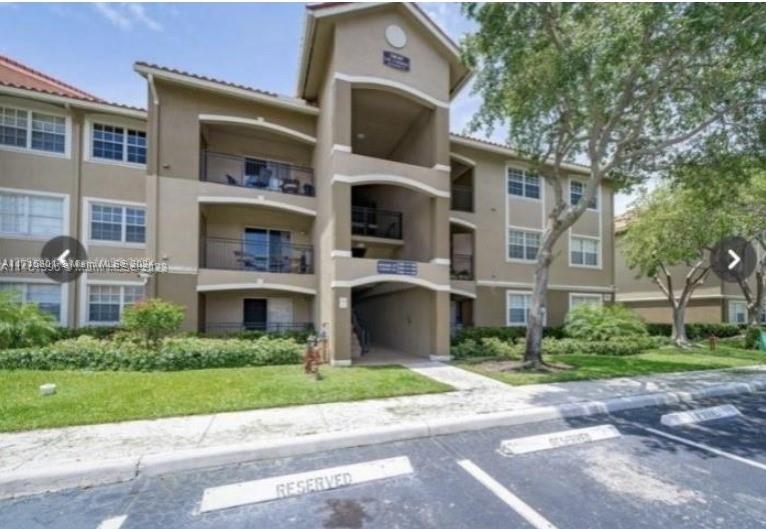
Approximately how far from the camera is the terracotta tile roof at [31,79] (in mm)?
16047

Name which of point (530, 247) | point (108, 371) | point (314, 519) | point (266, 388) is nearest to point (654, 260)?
point (530, 247)

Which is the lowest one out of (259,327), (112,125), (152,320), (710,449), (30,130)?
(710,449)

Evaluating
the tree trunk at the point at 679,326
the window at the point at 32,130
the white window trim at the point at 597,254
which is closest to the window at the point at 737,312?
the tree trunk at the point at 679,326

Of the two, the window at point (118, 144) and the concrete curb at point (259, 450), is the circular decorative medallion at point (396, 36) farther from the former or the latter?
the concrete curb at point (259, 450)

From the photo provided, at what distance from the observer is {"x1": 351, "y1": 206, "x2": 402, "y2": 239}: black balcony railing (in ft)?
57.4

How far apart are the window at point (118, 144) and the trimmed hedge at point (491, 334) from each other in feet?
46.8

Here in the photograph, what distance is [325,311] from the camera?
559 inches

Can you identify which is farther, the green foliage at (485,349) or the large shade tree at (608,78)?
the green foliage at (485,349)

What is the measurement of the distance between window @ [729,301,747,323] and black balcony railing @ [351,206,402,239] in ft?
72.4

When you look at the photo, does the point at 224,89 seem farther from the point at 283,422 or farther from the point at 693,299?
the point at 693,299

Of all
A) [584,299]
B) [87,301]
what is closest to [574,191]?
[584,299]

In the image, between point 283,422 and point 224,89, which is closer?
point 283,422

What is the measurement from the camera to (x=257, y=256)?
1680 centimetres

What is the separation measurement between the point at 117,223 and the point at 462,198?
1443cm
